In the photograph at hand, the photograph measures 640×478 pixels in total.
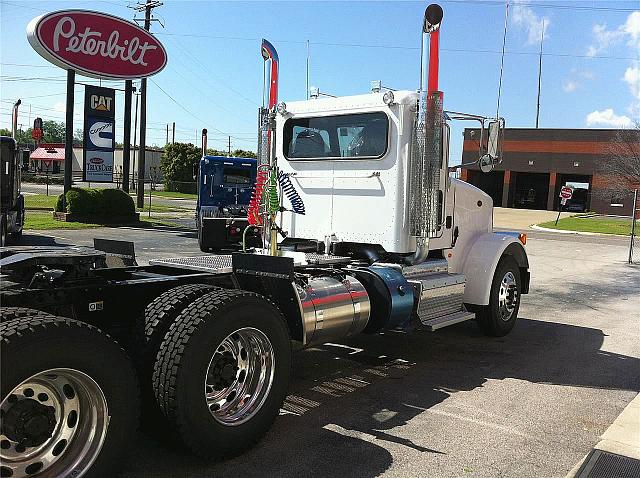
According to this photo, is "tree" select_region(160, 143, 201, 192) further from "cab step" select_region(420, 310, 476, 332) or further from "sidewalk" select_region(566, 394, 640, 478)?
"sidewalk" select_region(566, 394, 640, 478)

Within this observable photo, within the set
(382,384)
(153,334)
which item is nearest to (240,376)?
(153,334)

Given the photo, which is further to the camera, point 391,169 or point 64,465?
point 391,169

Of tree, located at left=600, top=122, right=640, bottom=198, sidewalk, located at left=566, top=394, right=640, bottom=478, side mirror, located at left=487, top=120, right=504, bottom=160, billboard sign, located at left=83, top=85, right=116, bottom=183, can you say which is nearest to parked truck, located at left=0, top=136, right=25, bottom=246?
billboard sign, located at left=83, top=85, right=116, bottom=183

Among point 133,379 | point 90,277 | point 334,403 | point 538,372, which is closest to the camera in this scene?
point 133,379

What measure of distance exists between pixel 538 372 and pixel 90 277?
446 cm

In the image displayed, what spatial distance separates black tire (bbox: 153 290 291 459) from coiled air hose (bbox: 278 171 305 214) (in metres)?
2.96

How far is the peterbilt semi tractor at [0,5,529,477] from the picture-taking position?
3117 mm

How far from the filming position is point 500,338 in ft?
24.8

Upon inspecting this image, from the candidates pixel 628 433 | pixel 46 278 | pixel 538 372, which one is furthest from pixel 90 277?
pixel 538 372

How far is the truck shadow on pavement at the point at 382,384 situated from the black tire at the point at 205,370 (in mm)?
183

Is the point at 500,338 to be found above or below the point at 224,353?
below

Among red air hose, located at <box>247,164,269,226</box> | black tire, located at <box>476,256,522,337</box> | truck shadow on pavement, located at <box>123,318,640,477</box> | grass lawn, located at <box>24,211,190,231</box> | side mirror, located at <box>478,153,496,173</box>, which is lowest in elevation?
truck shadow on pavement, located at <box>123,318,640,477</box>

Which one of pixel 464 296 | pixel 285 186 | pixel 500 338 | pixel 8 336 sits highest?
pixel 285 186

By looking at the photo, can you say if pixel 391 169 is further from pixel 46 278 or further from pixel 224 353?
pixel 46 278
